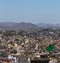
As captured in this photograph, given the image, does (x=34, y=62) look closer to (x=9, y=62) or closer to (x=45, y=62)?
(x=45, y=62)

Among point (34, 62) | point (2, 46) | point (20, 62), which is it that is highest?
point (34, 62)

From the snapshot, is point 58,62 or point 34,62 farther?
point 58,62

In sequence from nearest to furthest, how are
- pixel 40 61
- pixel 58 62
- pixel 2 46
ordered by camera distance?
1. pixel 40 61
2. pixel 58 62
3. pixel 2 46

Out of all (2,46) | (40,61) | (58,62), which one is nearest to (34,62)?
(40,61)

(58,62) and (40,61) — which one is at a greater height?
(40,61)

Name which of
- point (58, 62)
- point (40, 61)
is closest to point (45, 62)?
point (40, 61)

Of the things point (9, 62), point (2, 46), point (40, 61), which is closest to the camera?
point (40, 61)

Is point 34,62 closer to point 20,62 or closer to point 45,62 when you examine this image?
point 45,62

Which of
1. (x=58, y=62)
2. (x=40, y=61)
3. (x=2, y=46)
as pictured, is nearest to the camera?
(x=40, y=61)

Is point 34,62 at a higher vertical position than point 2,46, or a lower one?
higher

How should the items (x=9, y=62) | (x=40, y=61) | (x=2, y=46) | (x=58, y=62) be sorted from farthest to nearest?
(x=2, y=46) → (x=9, y=62) → (x=58, y=62) → (x=40, y=61)
